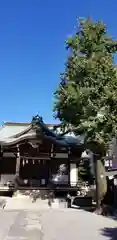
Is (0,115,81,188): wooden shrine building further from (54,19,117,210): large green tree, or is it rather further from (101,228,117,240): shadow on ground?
(101,228,117,240): shadow on ground

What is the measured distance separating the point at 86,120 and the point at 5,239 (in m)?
9.96

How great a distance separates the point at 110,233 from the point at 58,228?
2191 millimetres

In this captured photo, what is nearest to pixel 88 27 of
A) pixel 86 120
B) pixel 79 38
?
pixel 79 38

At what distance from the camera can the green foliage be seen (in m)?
18.4

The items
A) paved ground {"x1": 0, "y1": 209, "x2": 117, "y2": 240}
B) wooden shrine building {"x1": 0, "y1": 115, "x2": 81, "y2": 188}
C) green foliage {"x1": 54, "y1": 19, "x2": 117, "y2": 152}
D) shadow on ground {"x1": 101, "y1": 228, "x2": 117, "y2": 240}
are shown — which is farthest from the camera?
wooden shrine building {"x1": 0, "y1": 115, "x2": 81, "y2": 188}

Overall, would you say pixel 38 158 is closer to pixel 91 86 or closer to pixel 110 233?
pixel 91 86

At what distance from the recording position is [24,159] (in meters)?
26.8

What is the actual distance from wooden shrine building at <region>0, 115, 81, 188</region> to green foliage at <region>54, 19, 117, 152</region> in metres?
5.60

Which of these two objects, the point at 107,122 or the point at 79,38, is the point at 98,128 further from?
the point at 79,38

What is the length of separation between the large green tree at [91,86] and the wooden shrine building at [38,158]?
222 inches

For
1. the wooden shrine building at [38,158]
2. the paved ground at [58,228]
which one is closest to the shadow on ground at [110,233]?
the paved ground at [58,228]

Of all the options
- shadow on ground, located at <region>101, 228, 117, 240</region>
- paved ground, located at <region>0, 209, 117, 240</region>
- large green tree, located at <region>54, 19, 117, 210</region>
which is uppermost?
large green tree, located at <region>54, 19, 117, 210</region>

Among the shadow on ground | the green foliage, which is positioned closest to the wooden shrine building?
the green foliage

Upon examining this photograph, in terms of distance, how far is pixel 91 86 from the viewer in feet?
62.5
